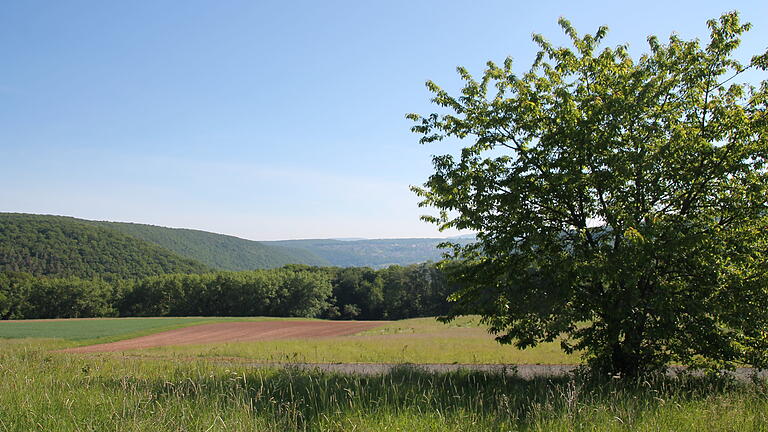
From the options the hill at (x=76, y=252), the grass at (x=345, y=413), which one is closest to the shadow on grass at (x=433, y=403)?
the grass at (x=345, y=413)

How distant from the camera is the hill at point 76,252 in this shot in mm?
146875

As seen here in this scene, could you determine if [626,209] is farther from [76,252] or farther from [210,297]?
[76,252]

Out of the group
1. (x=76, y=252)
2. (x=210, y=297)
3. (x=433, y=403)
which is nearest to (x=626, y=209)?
(x=433, y=403)

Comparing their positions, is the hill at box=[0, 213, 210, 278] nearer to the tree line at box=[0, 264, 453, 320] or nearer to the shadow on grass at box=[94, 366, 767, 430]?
the tree line at box=[0, 264, 453, 320]

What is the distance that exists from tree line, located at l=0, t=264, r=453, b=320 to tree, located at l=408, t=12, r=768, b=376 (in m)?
81.6

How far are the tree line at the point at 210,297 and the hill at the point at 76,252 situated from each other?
47464 mm

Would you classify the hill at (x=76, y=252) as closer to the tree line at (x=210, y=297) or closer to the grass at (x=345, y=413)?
the tree line at (x=210, y=297)

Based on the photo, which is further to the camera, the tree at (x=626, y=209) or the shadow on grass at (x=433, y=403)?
the tree at (x=626, y=209)

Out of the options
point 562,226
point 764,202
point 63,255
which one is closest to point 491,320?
point 562,226

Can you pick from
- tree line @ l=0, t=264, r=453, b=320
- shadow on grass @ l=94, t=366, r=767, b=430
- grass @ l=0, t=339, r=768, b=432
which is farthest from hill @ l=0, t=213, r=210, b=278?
shadow on grass @ l=94, t=366, r=767, b=430

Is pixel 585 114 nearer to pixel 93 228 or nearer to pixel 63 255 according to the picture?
pixel 63 255

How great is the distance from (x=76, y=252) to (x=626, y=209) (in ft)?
617

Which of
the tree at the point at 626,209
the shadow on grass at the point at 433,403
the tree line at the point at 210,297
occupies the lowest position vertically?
the tree line at the point at 210,297

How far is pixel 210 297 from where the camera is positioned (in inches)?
3834
